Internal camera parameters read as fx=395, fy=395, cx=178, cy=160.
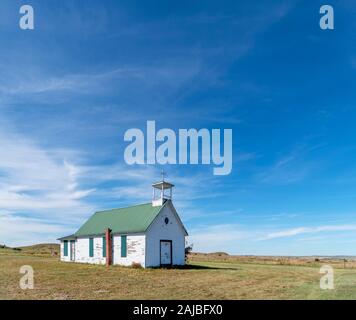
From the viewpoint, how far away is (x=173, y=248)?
3403cm

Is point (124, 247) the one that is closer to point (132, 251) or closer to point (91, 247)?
point (132, 251)

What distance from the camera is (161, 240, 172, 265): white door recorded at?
3297 centimetres

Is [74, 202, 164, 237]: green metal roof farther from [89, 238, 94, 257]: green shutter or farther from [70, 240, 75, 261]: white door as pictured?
[70, 240, 75, 261]: white door

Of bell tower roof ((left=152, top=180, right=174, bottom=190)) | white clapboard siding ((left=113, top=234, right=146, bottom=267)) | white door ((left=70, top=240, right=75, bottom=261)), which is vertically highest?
bell tower roof ((left=152, top=180, right=174, bottom=190))

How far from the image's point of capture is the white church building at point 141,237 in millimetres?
32094

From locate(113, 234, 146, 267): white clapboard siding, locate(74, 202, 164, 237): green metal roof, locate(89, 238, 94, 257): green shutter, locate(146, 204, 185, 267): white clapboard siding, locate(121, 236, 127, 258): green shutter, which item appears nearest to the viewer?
locate(113, 234, 146, 267): white clapboard siding

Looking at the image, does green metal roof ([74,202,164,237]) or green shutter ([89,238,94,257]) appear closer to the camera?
green metal roof ([74,202,164,237])

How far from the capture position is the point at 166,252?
109 ft

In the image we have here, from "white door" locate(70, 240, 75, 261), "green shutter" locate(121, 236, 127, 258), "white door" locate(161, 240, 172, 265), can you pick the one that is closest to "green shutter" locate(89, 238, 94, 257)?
"white door" locate(70, 240, 75, 261)

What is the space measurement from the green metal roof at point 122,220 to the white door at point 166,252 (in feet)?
8.01

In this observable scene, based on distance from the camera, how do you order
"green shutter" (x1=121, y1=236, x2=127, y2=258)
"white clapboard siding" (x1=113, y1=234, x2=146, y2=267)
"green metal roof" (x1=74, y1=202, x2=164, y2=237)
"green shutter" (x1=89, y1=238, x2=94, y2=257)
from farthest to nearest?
"green shutter" (x1=89, y1=238, x2=94, y2=257) < "green shutter" (x1=121, y1=236, x2=127, y2=258) < "green metal roof" (x1=74, y1=202, x2=164, y2=237) < "white clapboard siding" (x1=113, y1=234, x2=146, y2=267)

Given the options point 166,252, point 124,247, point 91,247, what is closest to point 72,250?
point 91,247
